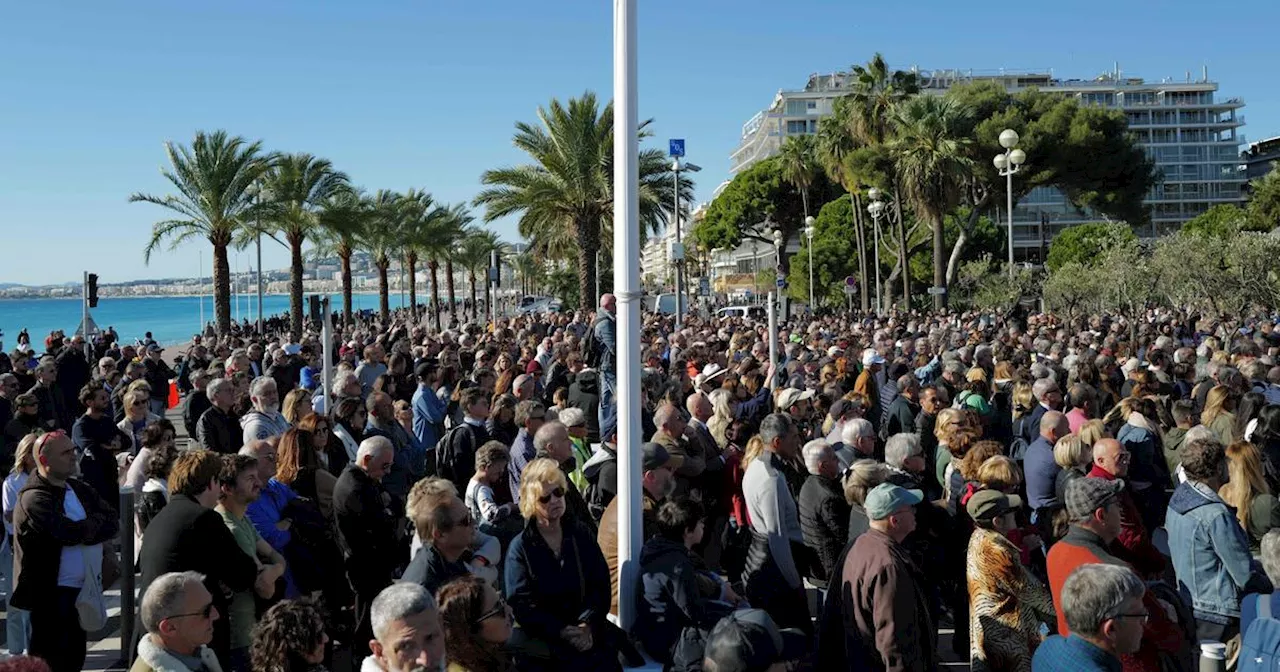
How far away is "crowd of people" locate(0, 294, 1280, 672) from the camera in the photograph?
152 inches

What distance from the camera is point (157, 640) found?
374 centimetres

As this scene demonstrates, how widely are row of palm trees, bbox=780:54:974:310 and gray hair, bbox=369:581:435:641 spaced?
1348 inches

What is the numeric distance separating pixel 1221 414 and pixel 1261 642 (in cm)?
517

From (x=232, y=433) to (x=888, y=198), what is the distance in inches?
2090

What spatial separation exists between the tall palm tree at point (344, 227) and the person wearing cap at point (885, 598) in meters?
35.2

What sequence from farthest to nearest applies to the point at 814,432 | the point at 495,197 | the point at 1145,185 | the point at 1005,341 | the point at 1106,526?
the point at 1145,185 < the point at 495,197 < the point at 1005,341 < the point at 814,432 < the point at 1106,526

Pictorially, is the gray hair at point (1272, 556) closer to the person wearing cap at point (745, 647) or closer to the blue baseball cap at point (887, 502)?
the blue baseball cap at point (887, 502)

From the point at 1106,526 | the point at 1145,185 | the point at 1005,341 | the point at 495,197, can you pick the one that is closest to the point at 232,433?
the point at 1106,526

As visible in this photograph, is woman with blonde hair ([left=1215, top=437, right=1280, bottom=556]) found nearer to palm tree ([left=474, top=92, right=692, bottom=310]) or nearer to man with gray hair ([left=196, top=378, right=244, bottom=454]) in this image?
man with gray hair ([left=196, top=378, right=244, bottom=454])

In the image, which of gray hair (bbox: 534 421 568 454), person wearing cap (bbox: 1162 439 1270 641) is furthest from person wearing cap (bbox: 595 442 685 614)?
person wearing cap (bbox: 1162 439 1270 641)

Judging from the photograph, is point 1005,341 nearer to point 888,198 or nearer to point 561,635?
point 561,635

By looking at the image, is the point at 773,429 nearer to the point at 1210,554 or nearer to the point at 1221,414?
the point at 1210,554

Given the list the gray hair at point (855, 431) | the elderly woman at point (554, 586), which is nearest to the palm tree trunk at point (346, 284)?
the gray hair at point (855, 431)

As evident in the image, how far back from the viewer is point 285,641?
3.54 meters
